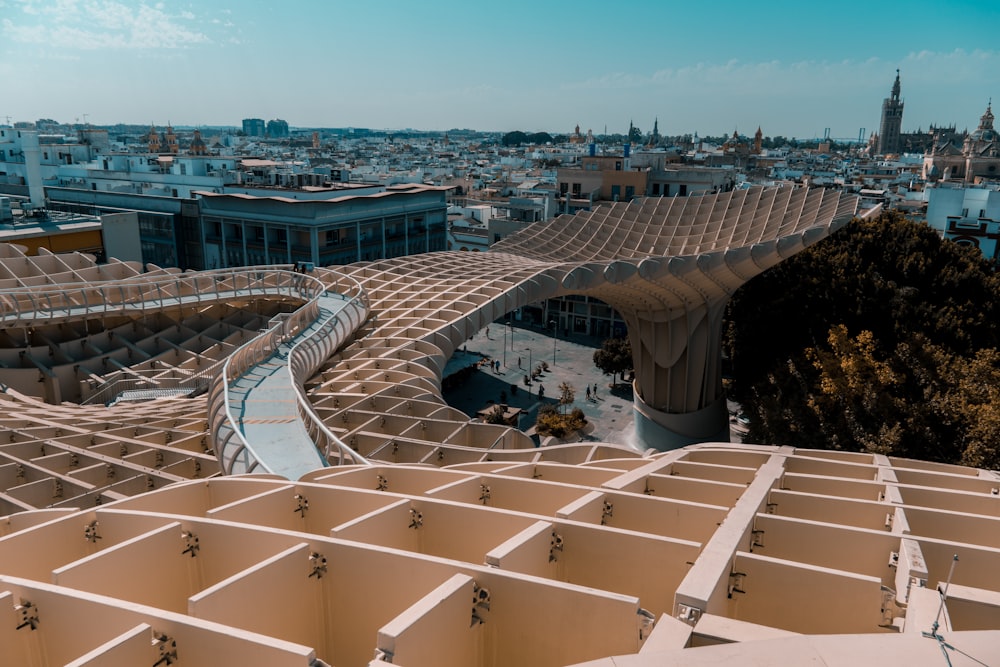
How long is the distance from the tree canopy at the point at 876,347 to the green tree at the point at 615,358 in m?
10.3

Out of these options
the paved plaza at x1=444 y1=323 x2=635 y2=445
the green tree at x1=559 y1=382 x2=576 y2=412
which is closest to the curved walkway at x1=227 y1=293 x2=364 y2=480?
the paved plaza at x1=444 y1=323 x2=635 y2=445

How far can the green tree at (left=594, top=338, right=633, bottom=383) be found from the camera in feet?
164

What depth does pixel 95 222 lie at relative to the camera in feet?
157

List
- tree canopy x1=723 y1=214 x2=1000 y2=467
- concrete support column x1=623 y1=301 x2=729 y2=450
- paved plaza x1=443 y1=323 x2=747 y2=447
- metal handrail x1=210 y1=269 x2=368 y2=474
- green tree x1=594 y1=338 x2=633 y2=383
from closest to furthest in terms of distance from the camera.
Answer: metal handrail x1=210 y1=269 x2=368 y2=474 < tree canopy x1=723 y1=214 x2=1000 y2=467 < concrete support column x1=623 y1=301 x2=729 y2=450 < paved plaza x1=443 y1=323 x2=747 y2=447 < green tree x1=594 y1=338 x2=633 y2=383

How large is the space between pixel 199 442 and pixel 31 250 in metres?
33.8

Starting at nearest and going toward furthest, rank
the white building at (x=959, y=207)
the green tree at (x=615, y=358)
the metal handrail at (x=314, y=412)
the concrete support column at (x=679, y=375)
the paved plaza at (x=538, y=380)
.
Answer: the metal handrail at (x=314, y=412)
the concrete support column at (x=679, y=375)
the paved plaza at (x=538, y=380)
the green tree at (x=615, y=358)
the white building at (x=959, y=207)

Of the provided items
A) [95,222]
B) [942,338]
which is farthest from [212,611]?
[95,222]

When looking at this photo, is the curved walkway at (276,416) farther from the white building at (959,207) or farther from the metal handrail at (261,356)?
the white building at (959,207)

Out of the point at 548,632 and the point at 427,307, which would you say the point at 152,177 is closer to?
the point at 427,307

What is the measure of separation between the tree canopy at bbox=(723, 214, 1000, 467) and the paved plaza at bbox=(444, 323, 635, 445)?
9345mm

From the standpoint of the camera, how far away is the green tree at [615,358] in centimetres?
5012

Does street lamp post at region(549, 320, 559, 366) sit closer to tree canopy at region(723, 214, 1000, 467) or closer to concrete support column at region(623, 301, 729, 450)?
concrete support column at region(623, 301, 729, 450)

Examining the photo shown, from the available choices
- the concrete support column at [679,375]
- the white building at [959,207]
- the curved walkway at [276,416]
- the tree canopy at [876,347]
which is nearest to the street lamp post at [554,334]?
the concrete support column at [679,375]

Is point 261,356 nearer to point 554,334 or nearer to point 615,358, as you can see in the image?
point 615,358
